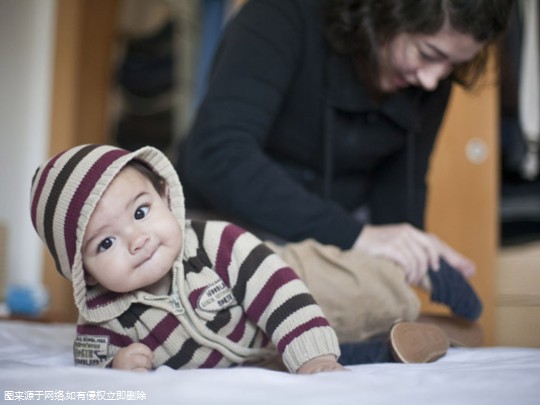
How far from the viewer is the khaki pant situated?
3.12 ft

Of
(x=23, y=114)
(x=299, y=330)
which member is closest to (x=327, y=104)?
(x=299, y=330)

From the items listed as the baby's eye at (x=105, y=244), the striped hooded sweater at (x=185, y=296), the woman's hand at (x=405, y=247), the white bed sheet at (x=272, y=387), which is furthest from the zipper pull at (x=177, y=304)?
the woman's hand at (x=405, y=247)

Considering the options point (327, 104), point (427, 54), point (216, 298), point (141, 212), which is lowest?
point (216, 298)

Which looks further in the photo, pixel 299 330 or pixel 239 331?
pixel 239 331

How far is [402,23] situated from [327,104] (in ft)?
0.73

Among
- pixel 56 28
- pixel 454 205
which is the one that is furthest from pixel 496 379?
pixel 56 28

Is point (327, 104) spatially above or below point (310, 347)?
above

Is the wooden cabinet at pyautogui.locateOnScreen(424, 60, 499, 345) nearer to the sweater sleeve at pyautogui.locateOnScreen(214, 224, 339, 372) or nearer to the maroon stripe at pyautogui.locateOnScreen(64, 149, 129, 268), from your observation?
the sweater sleeve at pyautogui.locateOnScreen(214, 224, 339, 372)

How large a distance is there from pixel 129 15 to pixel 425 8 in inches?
76.3

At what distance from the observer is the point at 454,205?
6.95ft

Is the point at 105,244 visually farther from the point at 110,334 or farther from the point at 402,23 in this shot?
the point at 402,23

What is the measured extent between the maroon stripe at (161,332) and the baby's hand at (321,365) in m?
0.19

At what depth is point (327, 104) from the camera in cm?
122

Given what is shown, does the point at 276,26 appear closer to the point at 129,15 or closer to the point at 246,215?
the point at 246,215
